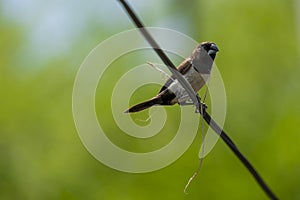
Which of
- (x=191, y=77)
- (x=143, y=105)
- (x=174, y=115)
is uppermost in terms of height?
(x=143, y=105)

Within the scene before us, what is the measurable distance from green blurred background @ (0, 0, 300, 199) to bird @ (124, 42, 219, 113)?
5159mm

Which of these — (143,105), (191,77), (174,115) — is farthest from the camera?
(174,115)

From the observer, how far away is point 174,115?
7891mm

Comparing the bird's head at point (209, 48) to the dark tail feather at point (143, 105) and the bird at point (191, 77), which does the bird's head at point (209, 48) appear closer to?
the bird at point (191, 77)

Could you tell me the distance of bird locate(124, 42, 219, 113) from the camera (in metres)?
2.42

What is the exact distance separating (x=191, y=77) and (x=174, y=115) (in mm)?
5220

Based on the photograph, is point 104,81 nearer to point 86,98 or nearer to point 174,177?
point 86,98

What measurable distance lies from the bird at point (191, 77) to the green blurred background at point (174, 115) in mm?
5159

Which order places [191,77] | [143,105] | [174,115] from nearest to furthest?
[143,105], [191,77], [174,115]

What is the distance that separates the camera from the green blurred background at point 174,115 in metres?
8.24

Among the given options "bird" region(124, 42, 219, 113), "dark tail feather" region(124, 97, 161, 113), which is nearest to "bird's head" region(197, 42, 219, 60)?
"bird" region(124, 42, 219, 113)

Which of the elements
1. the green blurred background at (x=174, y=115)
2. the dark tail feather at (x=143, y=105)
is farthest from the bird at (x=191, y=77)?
the green blurred background at (x=174, y=115)

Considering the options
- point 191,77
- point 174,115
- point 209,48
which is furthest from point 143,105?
point 174,115

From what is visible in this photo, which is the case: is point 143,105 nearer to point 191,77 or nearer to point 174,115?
point 191,77
